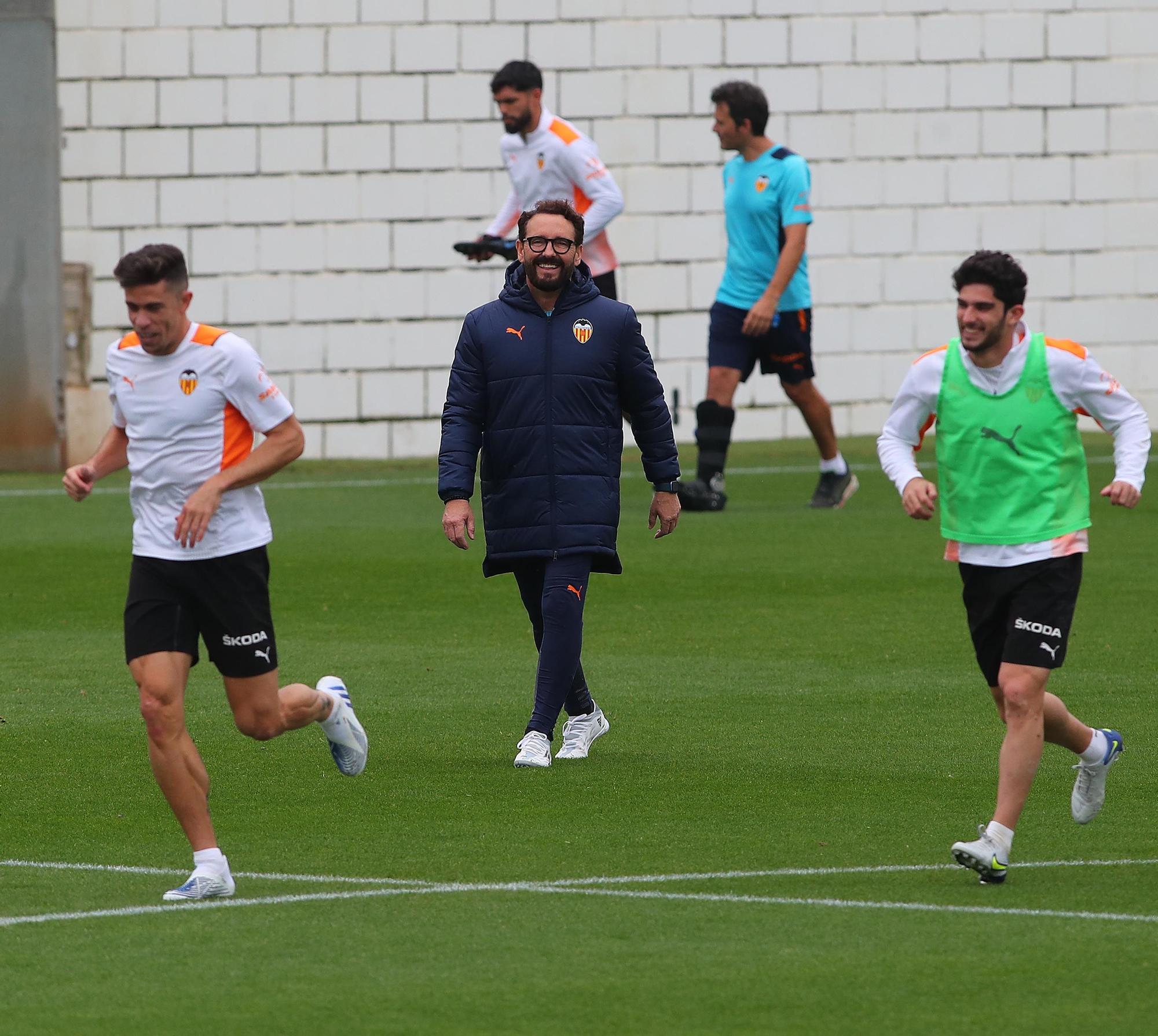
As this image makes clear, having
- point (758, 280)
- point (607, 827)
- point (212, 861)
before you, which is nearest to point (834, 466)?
point (758, 280)

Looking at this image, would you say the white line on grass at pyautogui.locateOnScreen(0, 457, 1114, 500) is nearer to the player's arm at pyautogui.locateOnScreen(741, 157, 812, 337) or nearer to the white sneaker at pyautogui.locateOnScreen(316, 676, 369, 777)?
the player's arm at pyautogui.locateOnScreen(741, 157, 812, 337)

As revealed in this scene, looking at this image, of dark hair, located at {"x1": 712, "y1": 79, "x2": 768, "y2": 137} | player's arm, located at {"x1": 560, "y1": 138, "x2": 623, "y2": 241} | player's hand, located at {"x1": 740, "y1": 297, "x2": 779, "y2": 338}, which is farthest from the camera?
player's arm, located at {"x1": 560, "y1": 138, "x2": 623, "y2": 241}

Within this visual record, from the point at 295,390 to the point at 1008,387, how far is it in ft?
47.0

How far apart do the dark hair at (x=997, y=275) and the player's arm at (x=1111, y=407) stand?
0.21m

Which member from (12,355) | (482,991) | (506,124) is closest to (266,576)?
(482,991)

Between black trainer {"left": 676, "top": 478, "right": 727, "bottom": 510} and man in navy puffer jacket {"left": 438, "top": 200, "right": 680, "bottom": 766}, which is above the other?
man in navy puffer jacket {"left": 438, "top": 200, "right": 680, "bottom": 766}

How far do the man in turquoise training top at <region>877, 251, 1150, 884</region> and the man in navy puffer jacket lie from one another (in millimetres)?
1703

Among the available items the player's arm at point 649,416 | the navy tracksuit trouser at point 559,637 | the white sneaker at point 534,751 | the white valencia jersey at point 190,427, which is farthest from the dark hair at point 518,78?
the white valencia jersey at point 190,427

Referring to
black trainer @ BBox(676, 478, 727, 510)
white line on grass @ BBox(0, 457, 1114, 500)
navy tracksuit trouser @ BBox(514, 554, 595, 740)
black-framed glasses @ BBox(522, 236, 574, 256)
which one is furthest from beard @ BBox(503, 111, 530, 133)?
navy tracksuit trouser @ BBox(514, 554, 595, 740)

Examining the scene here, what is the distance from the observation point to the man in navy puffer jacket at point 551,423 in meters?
8.23

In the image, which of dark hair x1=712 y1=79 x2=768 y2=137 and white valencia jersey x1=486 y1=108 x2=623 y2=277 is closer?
dark hair x1=712 y1=79 x2=768 y2=137

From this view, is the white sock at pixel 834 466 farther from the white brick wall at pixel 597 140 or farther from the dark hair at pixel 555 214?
the dark hair at pixel 555 214

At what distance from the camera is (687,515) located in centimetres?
1592

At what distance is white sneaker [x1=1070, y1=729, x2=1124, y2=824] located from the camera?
6.89 m
